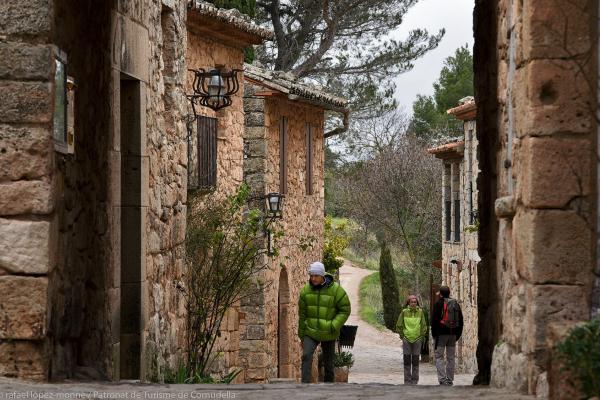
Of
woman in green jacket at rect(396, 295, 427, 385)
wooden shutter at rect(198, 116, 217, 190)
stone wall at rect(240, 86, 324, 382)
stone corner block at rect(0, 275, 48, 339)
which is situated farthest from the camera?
stone wall at rect(240, 86, 324, 382)

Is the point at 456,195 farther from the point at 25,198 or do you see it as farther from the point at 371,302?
the point at 25,198

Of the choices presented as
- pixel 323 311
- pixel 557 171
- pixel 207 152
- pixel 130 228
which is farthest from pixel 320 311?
pixel 557 171

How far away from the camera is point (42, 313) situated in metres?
6.71

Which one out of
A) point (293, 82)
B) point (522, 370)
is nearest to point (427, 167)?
point (293, 82)

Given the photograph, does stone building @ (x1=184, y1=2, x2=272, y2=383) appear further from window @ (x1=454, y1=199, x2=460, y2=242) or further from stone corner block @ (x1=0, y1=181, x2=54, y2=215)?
window @ (x1=454, y1=199, x2=460, y2=242)

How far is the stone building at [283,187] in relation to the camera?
18.1m

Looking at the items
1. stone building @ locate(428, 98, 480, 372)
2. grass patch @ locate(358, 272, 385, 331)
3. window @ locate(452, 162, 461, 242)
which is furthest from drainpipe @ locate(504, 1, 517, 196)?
grass patch @ locate(358, 272, 385, 331)

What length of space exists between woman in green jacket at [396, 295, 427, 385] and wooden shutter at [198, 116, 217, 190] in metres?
3.04

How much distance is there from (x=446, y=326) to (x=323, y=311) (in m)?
3.65

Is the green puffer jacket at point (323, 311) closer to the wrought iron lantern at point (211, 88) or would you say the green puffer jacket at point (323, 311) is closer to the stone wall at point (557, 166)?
the wrought iron lantern at point (211, 88)

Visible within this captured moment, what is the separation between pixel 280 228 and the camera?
19.4 m

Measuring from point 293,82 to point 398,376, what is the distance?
7113mm

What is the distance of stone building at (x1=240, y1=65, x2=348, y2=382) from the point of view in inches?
711

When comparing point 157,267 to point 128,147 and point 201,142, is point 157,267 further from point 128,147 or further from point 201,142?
point 201,142
